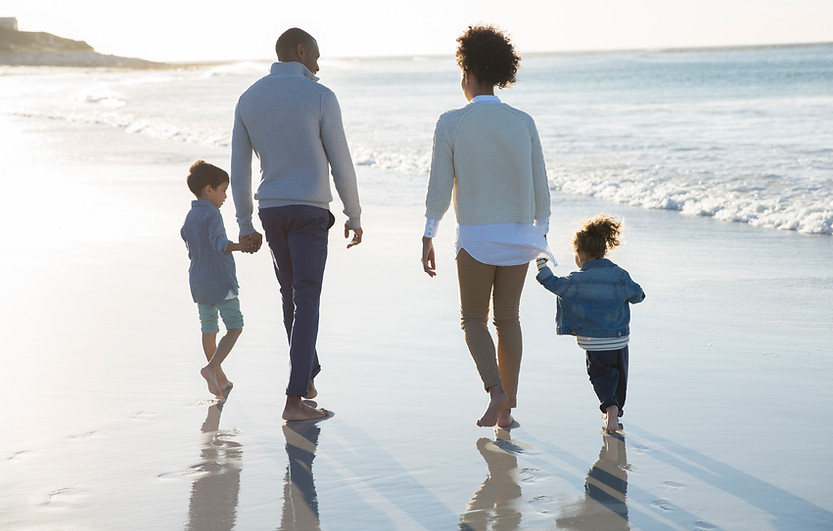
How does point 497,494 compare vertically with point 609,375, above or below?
below

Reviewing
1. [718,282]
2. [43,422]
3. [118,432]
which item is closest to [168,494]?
[118,432]

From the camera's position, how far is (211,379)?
13.7 ft

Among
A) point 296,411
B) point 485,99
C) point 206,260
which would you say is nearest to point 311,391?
point 296,411

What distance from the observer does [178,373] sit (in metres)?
4.58

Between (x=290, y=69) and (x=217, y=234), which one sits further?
(x=217, y=234)

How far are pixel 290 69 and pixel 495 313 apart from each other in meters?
1.38

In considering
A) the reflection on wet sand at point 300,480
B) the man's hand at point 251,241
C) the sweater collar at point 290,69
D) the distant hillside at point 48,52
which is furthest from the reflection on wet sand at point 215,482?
the distant hillside at point 48,52

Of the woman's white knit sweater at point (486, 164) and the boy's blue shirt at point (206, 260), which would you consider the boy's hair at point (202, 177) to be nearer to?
the boy's blue shirt at point (206, 260)

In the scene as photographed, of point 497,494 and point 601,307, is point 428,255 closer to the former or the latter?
point 601,307

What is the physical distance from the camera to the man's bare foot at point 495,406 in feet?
12.2

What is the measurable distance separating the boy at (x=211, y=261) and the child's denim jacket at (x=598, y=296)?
4.93 feet

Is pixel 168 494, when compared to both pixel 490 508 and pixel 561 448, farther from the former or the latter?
pixel 561 448

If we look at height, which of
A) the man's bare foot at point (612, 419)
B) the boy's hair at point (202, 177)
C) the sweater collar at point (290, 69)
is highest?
the sweater collar at point (290, 69)

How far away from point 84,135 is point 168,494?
19.0m
